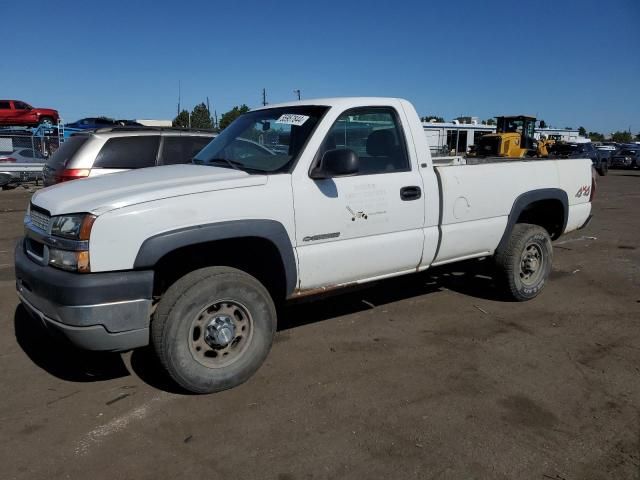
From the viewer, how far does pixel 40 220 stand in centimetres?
346

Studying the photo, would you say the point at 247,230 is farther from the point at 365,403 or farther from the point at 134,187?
the point at 365,403

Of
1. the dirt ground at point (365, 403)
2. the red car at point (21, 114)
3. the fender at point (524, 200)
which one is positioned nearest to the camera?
the dirt ground at point (365, 403)

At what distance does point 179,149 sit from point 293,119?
436 centimetres

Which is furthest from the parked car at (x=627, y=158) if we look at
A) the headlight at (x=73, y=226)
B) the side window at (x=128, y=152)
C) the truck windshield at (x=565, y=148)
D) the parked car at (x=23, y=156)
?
the headlight at (x=73, y=226)

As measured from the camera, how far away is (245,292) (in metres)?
3.50

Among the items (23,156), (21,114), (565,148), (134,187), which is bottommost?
(134,187)

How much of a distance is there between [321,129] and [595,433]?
2.65 metres

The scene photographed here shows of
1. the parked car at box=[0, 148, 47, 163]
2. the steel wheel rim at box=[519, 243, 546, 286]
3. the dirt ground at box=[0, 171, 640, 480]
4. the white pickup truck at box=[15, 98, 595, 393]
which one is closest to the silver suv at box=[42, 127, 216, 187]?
the dirt ground at box=[0, 171, 640, 480]

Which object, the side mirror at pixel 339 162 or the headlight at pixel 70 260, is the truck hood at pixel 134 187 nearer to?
the headlight at pixel 70 260

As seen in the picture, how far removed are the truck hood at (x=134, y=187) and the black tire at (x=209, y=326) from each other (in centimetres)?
56

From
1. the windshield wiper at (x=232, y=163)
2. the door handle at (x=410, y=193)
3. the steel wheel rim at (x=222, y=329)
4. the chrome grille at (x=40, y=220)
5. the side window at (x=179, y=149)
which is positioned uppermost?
the side window at (x=179, y=149)

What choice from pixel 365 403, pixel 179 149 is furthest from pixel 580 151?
pixel 365 403

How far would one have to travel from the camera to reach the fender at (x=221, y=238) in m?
3.08

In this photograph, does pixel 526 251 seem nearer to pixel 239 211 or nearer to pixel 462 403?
pixel 462 403
